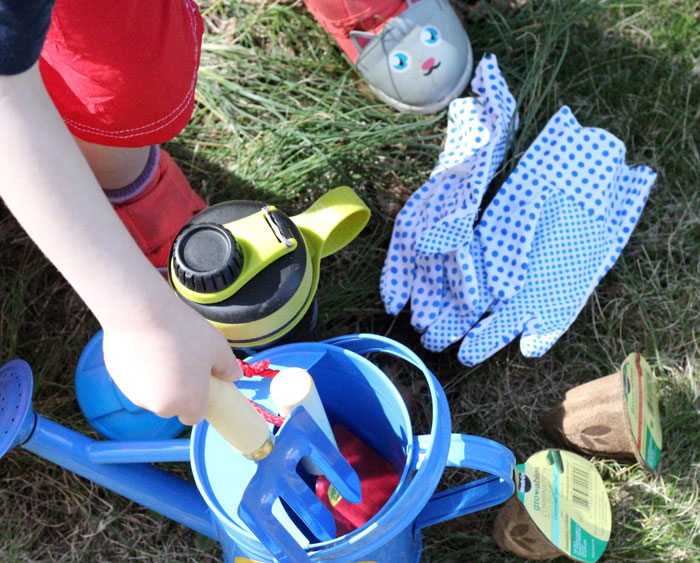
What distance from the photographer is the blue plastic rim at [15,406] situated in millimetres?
946

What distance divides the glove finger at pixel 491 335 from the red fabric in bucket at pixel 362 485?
9.1 inches

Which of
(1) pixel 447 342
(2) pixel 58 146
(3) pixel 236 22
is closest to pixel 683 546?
(1) pixel 447 342

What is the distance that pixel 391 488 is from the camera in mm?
1033

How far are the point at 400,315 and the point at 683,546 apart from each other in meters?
0.55

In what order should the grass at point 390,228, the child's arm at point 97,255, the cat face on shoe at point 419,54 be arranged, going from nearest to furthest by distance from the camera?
the child's arm at point 97,255 < the grass at point 390,228 < the cat face on shoe at point 419,54

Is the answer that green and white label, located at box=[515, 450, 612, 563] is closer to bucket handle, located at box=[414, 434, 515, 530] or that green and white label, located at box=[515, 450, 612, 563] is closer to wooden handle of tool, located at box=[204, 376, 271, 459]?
bucket handle, located at box=[414, 434, 515, 530]

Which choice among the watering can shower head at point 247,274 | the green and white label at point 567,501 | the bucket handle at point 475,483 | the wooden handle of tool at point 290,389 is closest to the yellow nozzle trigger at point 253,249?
the watering can shower head at point 247,274

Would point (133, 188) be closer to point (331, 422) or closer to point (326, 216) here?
point (326, 216)

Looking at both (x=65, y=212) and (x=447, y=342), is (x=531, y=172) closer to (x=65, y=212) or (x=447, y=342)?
(x=447, y=342)

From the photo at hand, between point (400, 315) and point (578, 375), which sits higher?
point (400, 315)

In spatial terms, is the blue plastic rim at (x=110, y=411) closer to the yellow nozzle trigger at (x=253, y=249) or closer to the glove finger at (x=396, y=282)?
Result: the yellow nozzle trigger at (x=253, y=249)

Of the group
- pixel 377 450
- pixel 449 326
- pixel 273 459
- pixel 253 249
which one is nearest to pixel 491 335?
pixel 449 326

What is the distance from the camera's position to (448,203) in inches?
48.8

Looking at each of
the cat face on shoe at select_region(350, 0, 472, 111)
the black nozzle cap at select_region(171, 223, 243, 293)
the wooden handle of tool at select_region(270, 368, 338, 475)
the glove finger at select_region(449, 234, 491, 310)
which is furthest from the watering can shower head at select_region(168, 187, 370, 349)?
the cat face on shoe at select_region(350, 0, 472, 111)
